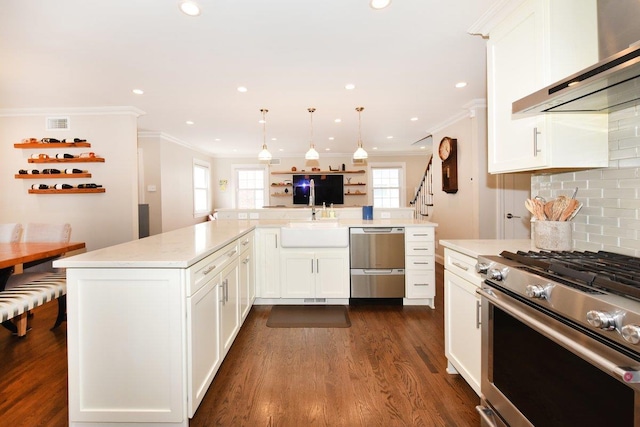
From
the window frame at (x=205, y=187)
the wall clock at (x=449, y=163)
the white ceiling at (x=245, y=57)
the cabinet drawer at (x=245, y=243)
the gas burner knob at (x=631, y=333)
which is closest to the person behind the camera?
the gas burner knob at (x=631, y=333)

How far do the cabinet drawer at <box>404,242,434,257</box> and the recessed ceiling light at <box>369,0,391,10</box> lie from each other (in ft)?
7.20

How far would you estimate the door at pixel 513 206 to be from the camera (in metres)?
4.13

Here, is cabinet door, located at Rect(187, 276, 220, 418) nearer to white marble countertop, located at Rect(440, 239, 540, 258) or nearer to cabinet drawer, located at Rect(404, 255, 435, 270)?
white marble countertop, located at Rect(440, 239, 540, 258)

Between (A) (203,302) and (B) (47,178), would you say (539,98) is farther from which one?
(B) (47,178)

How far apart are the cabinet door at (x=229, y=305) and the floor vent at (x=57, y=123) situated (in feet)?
12.1

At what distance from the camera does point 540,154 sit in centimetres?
153

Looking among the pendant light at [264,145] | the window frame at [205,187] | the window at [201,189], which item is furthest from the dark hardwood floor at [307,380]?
the window at [201,189]

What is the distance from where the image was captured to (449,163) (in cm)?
500

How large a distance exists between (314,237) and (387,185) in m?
5.68

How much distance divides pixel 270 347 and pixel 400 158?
7.04 metres

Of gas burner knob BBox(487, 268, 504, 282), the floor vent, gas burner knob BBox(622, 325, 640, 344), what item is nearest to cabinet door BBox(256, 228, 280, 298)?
gas burner knob BBox(487, 268, 504, 282)

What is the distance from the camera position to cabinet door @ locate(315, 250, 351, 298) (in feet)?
10.8

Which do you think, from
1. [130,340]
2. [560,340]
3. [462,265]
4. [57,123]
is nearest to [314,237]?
[462,265]

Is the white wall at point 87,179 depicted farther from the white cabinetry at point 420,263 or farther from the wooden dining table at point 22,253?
the white cabinetry at point 420,263
